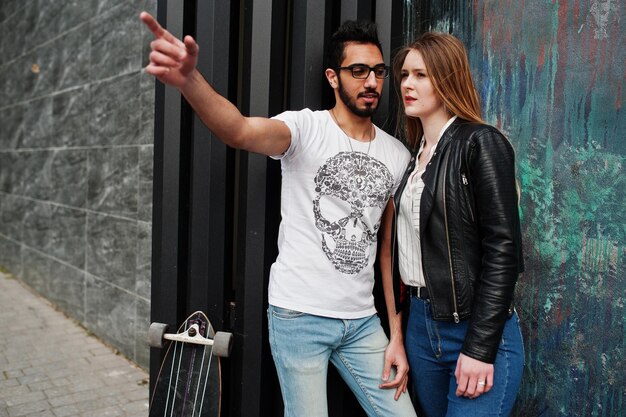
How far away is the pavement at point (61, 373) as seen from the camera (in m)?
4.15

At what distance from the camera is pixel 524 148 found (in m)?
2.60

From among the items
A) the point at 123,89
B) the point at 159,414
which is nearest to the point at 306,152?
the point at 159,414

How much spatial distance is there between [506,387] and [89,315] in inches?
183

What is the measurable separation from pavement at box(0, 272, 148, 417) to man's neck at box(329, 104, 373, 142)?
2709 mm

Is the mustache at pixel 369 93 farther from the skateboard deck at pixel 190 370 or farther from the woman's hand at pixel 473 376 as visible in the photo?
the skateboard deck at pixel 190 370

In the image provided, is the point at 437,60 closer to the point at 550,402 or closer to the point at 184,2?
the point at 184,2

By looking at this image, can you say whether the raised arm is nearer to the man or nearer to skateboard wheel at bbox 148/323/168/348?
the man

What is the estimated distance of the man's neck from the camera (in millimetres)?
2492

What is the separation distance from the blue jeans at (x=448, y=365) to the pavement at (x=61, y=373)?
2498 mm

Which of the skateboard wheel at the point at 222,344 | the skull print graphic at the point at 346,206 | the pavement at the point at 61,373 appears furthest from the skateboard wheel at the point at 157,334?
the pavement at the point at 61,373

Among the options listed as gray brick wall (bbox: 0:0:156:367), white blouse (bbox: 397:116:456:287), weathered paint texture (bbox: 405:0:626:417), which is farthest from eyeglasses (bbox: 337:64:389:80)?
gray brick wall (bbox: 0:0:156:367)

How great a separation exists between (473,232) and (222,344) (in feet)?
4.12

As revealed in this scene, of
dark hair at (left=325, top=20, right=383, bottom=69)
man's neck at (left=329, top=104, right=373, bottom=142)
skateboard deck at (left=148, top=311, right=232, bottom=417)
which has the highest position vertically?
dark hair at (left=325, top=20, right=383, bottom=69)

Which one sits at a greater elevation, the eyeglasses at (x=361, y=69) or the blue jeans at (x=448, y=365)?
the eyeglasses at (x=361, y=69)
